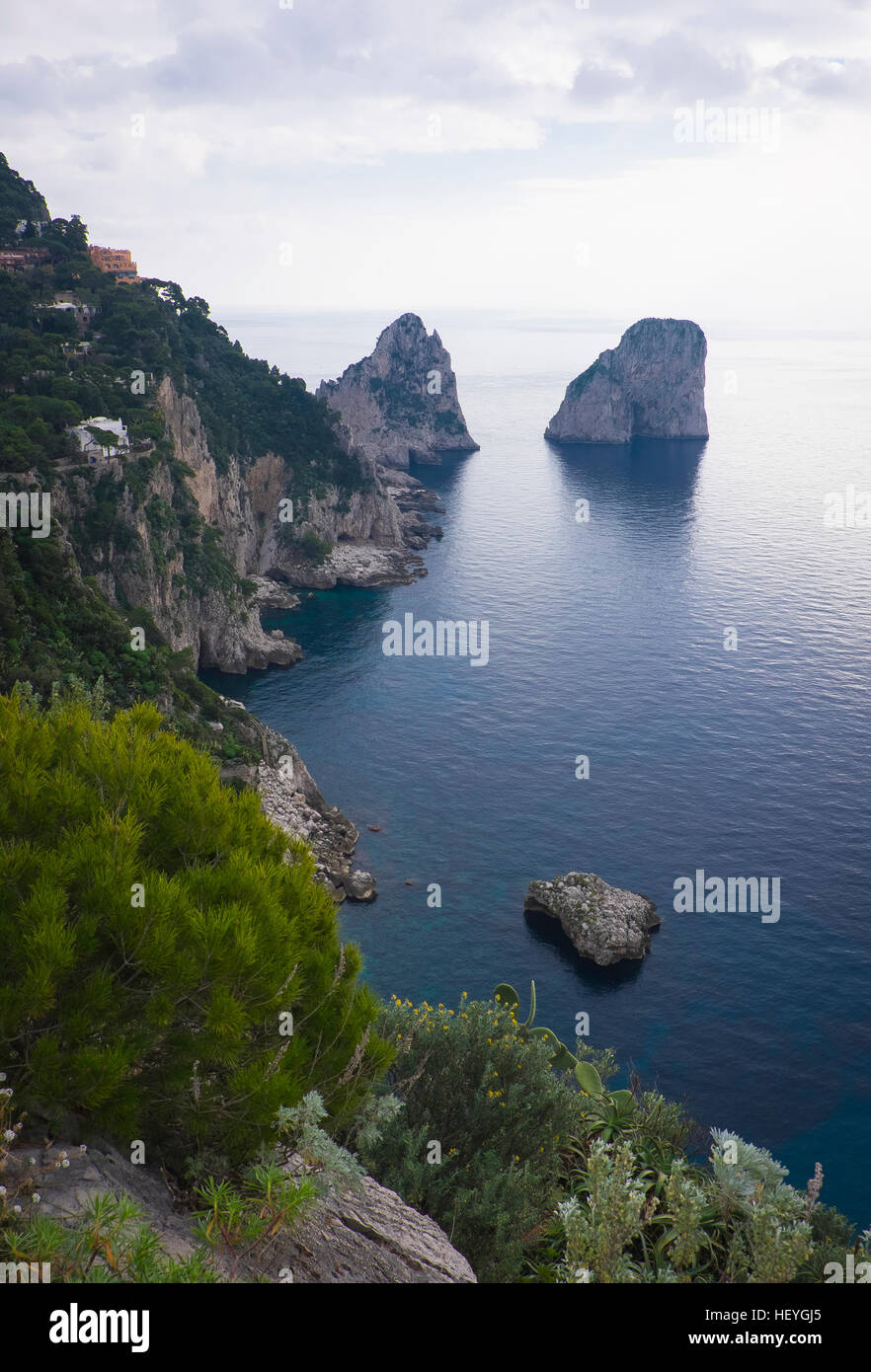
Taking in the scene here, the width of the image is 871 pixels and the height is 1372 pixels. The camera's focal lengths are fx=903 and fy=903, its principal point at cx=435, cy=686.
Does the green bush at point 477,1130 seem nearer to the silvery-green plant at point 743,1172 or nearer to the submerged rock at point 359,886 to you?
the silvery-green plant at point 743,1172

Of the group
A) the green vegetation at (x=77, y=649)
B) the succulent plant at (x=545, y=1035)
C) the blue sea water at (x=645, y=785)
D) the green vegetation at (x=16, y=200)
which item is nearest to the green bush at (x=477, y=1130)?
the succulent plant at (x=545, y=1035)

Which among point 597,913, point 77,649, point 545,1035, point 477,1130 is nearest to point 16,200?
point 77,649

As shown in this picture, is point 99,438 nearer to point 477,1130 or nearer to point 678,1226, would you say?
point 477,1130

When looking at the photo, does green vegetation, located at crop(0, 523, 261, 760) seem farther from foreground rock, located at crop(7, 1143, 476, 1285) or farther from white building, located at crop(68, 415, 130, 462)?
foreground rock, located at crop(7, 1143, 476, 1285)

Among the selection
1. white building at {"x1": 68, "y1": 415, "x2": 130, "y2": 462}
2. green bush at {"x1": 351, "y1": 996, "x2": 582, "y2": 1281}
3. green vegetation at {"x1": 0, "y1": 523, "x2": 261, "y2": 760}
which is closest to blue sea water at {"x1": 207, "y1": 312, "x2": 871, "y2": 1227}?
green vegetation at {"x1": 0, "y1": 523, "x2": 261, "y2": 760}

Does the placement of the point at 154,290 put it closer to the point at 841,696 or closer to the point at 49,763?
the point at 841,696
